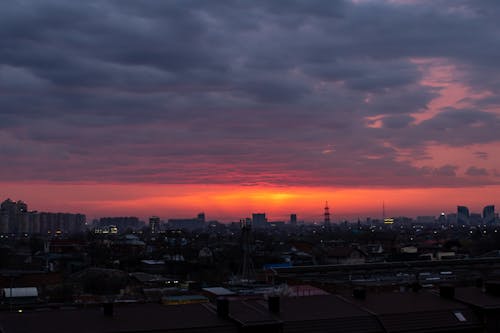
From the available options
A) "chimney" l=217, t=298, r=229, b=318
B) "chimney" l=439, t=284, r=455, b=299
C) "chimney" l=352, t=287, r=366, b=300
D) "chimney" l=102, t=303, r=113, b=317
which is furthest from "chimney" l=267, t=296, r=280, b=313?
"chimney" l=439, t=284, r=455, b=299

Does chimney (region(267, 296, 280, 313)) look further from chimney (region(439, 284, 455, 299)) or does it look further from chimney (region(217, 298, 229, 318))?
chimney (region(439, 284, 455, 299))

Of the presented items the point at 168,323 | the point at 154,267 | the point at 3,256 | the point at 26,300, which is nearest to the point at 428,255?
the point at 154,267

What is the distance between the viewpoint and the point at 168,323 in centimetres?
1343

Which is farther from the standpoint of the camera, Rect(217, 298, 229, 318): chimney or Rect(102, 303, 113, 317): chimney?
Rect(217, 298, 229, 318): chimney

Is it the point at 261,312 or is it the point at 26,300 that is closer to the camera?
the point at 261,312

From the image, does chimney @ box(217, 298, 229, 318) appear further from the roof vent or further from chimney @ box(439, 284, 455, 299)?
the roof vent

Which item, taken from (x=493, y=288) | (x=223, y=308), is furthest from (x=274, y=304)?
(x=493, y=288)

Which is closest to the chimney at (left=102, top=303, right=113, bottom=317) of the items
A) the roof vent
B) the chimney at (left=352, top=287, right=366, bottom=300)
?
the chimney at (left=352, top=287, right=366, bottom=300)

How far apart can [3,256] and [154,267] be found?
2543 cm

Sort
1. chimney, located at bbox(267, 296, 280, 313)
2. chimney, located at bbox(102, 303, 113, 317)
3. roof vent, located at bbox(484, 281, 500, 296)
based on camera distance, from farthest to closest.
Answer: roof vent, located at bbox(484, 281, 500, 296)
chimney, located at bbox(267, 296, 280, 313)
chimney, located at bbox(102, 303, 113, 317)

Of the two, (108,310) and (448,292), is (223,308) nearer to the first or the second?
(108,310)

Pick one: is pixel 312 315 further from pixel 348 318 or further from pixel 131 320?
pixel 131 320

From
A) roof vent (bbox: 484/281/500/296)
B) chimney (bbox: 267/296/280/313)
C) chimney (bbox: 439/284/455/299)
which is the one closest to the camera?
chimney (bbox: 267/296/280/313)

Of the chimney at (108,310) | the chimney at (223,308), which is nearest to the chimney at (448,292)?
the chimney at (223,308)
